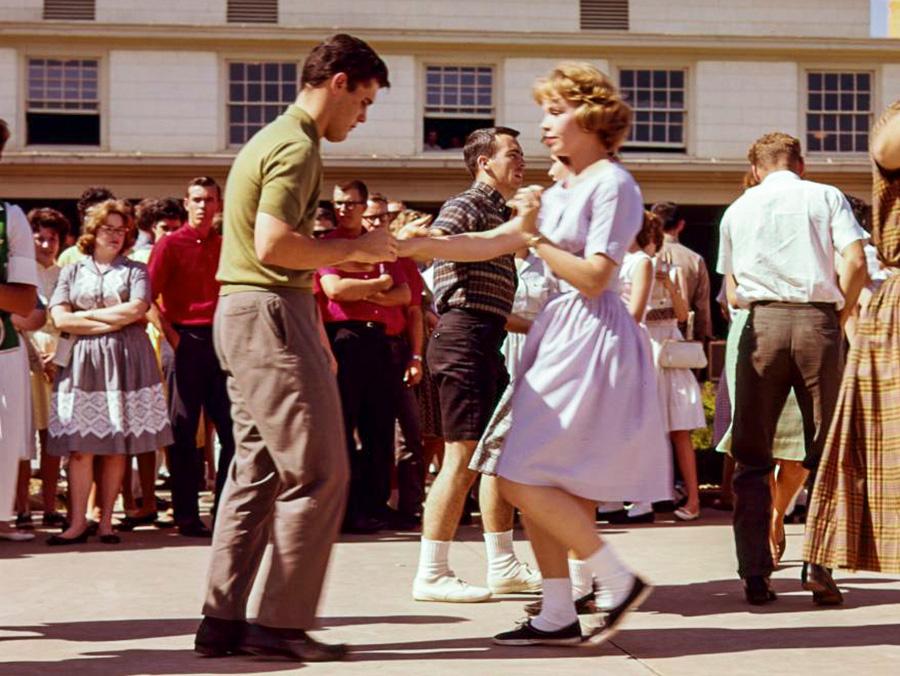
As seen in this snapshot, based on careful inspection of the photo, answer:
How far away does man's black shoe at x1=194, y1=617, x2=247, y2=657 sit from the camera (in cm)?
564

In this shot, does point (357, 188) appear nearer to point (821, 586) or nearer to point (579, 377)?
point (821, 586)

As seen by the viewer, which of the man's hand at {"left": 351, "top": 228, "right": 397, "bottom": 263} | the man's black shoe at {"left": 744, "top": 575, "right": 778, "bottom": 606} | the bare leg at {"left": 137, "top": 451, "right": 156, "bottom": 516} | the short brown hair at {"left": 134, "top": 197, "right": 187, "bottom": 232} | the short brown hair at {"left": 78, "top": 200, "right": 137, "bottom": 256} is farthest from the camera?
the short brown hair at {"left": 134, "top": 197, "right": 187, "bottom": 232}

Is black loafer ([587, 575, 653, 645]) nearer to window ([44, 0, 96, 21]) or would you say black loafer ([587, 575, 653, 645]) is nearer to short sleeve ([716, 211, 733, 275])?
short sleeve ([716, 211, 733, 275])

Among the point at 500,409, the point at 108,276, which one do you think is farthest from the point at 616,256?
the point at 108,276

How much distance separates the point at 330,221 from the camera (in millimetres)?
10906

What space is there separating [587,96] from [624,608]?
1737 mm

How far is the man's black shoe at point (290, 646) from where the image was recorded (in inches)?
218

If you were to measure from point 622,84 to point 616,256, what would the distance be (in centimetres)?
2714

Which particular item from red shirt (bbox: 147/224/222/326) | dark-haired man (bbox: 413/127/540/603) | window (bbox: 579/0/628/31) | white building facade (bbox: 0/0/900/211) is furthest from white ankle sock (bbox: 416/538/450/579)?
window (bbox: 579/0/628/31)

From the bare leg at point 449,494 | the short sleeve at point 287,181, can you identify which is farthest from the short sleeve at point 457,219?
the short sleeve at point 287,181

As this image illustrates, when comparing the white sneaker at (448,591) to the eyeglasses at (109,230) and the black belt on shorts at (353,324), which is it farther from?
the eyeglasses at (109,230)

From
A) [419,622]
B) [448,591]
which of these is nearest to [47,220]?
[448,591]

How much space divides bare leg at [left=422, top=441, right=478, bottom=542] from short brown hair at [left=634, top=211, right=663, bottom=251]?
3.25 metres

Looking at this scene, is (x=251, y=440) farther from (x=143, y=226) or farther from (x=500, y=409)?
(x=143, y=226)
